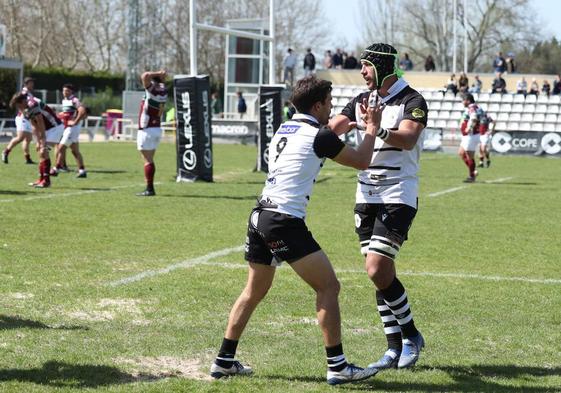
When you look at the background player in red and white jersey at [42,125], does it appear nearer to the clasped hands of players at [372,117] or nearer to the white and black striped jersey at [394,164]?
the white and black striped jersey at [394,164]

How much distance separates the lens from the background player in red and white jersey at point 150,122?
17656 millimetres

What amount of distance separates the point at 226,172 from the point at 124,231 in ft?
40.2

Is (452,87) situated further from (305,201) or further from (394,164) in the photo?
(305,201)

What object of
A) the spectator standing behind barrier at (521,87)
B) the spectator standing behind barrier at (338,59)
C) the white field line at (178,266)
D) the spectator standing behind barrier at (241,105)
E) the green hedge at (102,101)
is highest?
the spectator standing behind barrier at (338,59)

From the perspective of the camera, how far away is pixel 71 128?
2164 cm

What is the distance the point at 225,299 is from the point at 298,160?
2.98 meters

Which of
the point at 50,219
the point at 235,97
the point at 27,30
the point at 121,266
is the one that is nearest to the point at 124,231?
the point at 50,219

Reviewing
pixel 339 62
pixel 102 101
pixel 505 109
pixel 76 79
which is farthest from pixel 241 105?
pixel 76 79

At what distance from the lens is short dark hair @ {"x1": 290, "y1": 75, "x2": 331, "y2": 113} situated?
6.11 metres

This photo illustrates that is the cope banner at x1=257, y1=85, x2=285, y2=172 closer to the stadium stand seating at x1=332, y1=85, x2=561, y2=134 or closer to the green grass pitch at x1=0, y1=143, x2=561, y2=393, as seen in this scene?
the green grass pitch at x1=0, y1=143, x2=561, y2=393

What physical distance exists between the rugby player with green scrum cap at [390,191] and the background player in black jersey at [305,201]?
62 centimetres

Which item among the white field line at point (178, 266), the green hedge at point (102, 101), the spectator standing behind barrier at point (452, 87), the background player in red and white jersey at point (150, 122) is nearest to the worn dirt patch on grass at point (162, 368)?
the white field line at point (178, 266)

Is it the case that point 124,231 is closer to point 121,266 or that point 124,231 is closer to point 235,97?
point 121,266

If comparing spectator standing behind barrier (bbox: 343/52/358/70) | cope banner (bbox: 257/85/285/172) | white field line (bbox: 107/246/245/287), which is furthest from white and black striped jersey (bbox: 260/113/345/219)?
spectator standing behind barrier (bbox: 343/52/358/70)
